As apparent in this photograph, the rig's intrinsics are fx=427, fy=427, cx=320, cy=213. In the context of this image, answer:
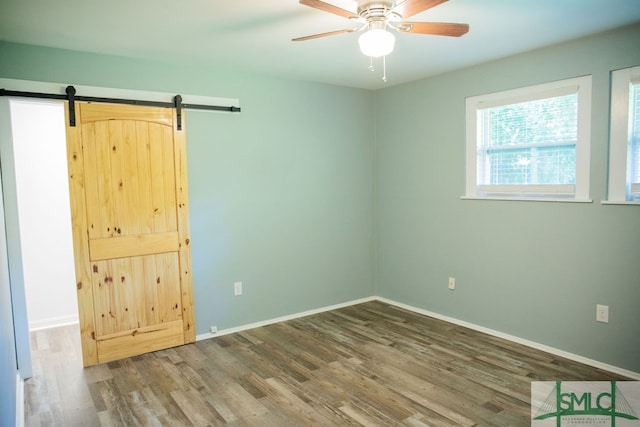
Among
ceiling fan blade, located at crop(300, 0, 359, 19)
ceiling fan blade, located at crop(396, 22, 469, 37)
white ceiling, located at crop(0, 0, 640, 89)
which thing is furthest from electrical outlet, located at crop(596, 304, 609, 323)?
ceiling fan blade, located at crop(300, 0, 359, 19)

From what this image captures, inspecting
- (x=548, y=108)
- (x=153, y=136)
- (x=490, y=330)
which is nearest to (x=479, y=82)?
(x=548, y=108)

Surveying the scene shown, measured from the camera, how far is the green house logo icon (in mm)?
2480

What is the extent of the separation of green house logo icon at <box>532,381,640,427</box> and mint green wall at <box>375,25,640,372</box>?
0.44m

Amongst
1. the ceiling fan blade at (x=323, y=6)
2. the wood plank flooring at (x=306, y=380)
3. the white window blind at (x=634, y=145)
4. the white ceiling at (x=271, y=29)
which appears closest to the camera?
the ceiling fan blade at (x=323, y=6)

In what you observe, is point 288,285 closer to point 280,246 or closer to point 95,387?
point 280,246

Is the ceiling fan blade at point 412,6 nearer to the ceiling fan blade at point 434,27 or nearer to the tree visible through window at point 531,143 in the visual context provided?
the ceiling fan blade at point 434,27

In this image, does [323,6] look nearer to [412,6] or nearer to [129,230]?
[412,6]

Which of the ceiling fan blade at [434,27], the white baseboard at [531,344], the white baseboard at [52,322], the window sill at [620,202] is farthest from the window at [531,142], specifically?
the white baseboard at [52,322]

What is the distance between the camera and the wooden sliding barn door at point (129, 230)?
327 centimetres

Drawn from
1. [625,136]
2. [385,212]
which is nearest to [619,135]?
[625,136]

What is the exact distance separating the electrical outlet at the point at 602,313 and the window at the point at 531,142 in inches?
31.5

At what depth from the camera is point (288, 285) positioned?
438 cm

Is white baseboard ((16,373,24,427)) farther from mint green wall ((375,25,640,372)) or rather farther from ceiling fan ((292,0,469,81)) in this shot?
mint green wall ((375,25,640,372))

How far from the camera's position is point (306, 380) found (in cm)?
302
